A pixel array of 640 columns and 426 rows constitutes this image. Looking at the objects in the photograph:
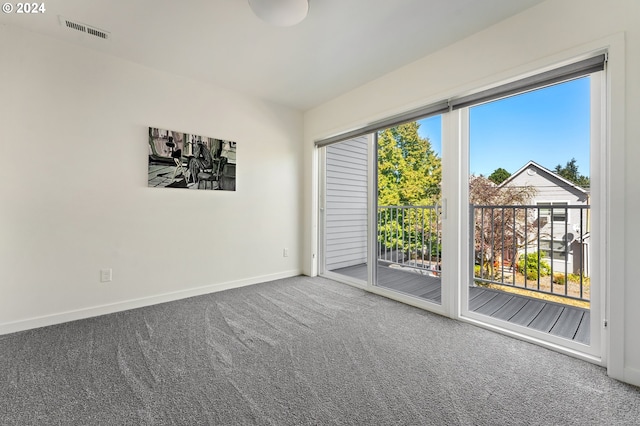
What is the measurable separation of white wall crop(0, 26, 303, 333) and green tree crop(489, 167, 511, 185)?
2.66 meters

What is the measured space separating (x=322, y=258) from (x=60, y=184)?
292cm

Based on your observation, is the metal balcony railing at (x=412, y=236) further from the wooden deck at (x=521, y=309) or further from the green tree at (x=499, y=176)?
the green tree at (x=499, y=176)

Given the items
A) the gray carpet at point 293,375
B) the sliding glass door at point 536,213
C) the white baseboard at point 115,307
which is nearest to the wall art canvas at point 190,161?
the white baseboard at point 115,307

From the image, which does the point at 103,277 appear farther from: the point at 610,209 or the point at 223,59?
Answer: the point at 610,209

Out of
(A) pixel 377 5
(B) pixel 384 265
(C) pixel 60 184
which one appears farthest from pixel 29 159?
(B) pixel 384 265

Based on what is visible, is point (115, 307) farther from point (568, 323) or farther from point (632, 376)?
point (568, 323)

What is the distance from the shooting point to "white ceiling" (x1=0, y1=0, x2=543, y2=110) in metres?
1.93

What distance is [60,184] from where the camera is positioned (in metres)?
2.32

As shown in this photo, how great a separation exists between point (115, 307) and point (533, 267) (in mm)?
4060

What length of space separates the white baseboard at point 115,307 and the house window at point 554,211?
312 cm

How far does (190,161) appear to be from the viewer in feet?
9.81

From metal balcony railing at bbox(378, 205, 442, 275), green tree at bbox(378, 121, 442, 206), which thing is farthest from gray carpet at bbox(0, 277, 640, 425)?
green tree at bbox(378, 121, 442, 206)

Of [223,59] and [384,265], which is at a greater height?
[223,59]

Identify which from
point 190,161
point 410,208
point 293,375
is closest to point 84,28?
point 190,161
